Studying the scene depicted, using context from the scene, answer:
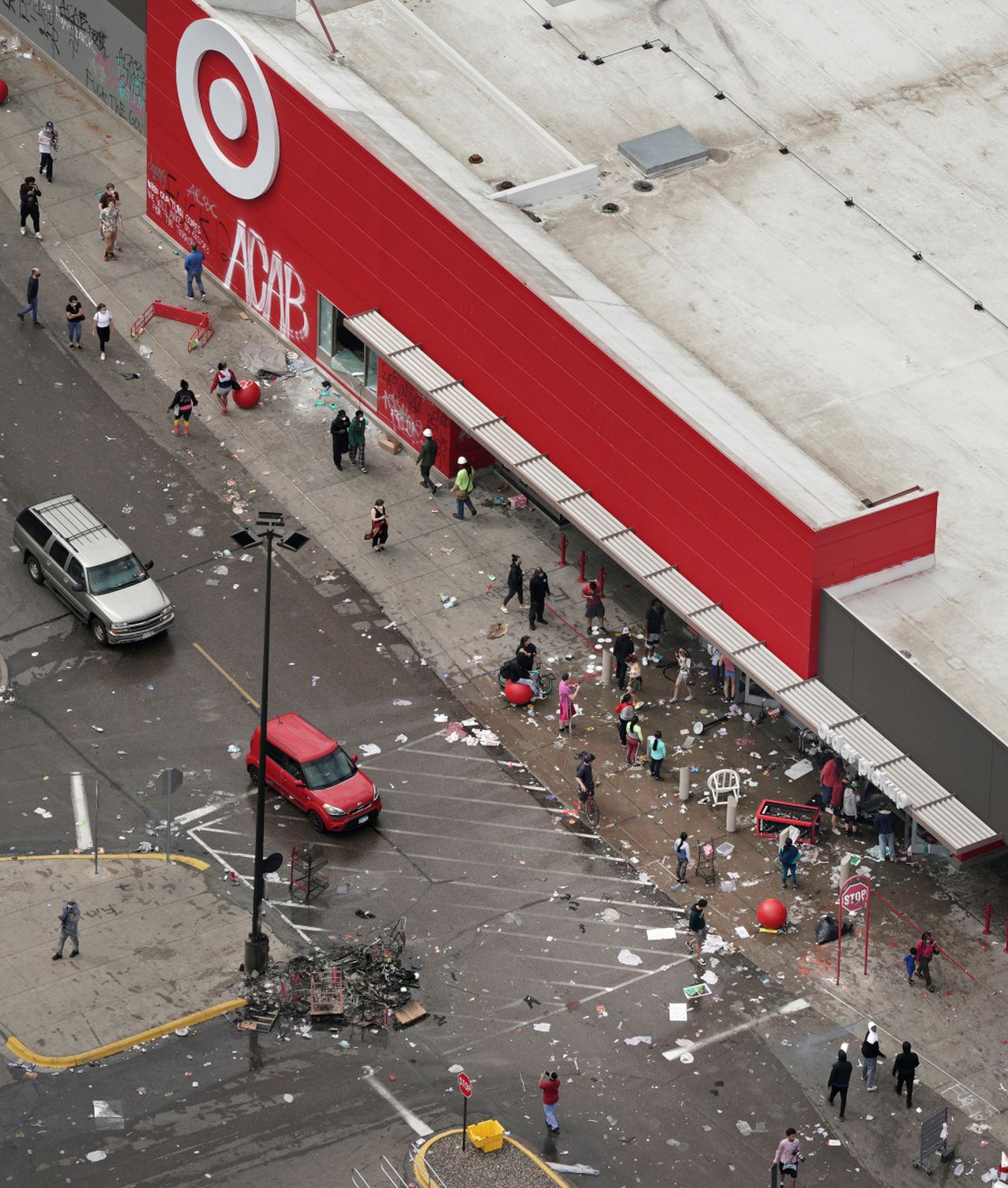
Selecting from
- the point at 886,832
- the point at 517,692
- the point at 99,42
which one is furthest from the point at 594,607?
the point at 99,42

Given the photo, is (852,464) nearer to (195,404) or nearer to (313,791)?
(313,791)

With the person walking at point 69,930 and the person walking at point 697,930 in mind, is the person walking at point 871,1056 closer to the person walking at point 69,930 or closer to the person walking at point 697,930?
the person walking at point 697,930

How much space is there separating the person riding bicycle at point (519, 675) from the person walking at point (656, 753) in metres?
2.54

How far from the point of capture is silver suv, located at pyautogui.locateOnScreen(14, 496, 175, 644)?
4566 centimetres

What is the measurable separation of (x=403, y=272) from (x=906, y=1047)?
65.6 ft

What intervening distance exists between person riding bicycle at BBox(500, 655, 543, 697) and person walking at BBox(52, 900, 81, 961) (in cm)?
982

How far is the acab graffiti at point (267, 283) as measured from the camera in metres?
53.7

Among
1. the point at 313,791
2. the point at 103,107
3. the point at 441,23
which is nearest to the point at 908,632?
the point at 313,791

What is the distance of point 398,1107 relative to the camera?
36.9 metres

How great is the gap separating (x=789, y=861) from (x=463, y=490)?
12173 mm

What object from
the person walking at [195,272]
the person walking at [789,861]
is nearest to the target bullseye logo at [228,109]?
the person walking at [195,272]

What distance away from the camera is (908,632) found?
4097 cm

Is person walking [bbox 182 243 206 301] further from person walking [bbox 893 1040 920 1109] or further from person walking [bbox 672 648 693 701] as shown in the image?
person walking [bbox 893 1040 920 1109]

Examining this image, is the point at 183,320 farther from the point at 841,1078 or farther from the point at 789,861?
the point at 841,1078
